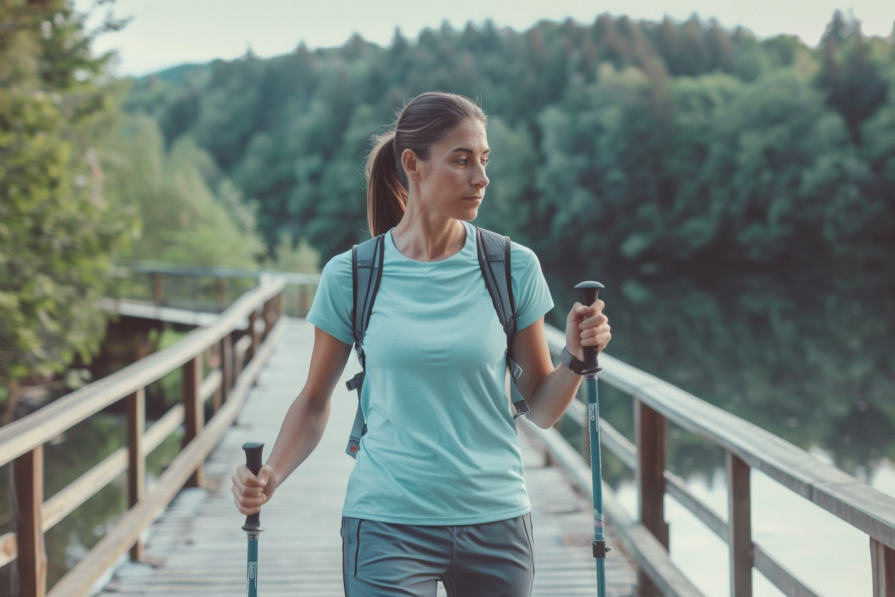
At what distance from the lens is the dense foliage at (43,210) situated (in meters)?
6.91

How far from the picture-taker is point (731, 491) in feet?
8.26

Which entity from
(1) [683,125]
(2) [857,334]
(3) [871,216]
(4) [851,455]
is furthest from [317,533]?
(1) [683,125]

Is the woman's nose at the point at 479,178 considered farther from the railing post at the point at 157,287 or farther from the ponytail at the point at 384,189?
the railing post at the point at 157,287

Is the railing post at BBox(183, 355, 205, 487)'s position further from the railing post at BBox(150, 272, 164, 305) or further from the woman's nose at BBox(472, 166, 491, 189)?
the railing post at BBox(150, 272, 164, 305)

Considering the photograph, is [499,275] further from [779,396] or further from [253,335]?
[779,396]

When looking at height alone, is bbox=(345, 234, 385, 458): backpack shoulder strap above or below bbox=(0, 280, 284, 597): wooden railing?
above

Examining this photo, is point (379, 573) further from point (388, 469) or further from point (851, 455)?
point (851, 455)

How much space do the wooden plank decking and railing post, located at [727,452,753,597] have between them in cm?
104

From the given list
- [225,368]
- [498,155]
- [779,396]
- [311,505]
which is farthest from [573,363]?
[498,155]

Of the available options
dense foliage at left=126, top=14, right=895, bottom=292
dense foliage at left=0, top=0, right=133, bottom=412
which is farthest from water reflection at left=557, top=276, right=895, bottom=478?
dense foliage at left=126, top=14, right=895, bottom=292

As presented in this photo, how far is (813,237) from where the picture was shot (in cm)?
4559

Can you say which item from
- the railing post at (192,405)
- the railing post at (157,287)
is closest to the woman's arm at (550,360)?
the railing post at (192,405)

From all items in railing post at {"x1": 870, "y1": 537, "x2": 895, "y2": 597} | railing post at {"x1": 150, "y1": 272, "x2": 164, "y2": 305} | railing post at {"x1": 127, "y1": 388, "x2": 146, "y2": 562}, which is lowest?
railing post at {"x1": 127, "y1": 388, "x2": 146, "y2": 562}

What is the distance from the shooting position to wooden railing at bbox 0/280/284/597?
2.54 metres
